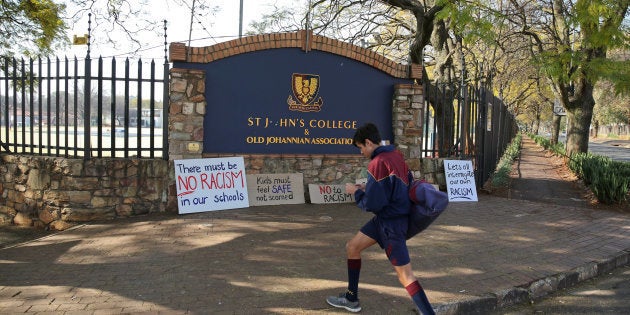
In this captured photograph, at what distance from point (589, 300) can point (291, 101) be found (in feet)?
17.8

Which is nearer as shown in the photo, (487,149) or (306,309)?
(306,309)

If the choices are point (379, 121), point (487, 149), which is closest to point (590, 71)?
point (487, 149)

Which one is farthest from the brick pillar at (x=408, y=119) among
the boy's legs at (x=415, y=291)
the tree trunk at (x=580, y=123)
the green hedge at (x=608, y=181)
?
the tree trunk at (x=580, y=123)

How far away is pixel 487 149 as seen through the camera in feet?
41.7

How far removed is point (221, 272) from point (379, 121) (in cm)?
514

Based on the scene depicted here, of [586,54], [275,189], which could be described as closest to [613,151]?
[586,54]

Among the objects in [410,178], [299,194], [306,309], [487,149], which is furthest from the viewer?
[487,149]

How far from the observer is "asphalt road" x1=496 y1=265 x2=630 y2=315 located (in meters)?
4.63

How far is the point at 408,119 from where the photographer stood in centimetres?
923

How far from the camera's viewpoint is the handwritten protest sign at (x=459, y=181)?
964cm

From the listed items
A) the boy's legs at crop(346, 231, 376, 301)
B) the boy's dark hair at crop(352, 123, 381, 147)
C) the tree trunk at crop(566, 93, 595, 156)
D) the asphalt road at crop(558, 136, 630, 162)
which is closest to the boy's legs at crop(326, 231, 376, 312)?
the boy's legs at crop(346, 231, 376, 301)

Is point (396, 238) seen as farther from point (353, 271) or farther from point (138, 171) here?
point (138, 171)

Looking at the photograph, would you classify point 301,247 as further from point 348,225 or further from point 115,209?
point 115,209

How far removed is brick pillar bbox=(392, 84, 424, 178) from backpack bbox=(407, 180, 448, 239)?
5557mm
